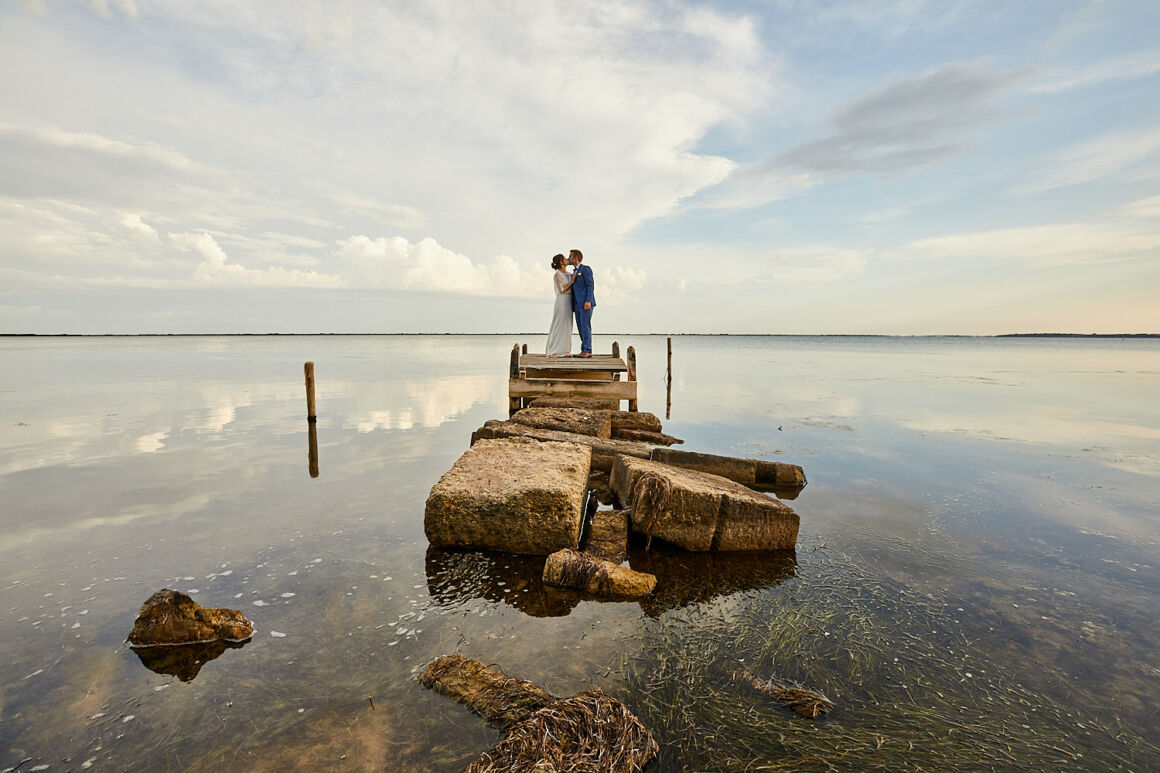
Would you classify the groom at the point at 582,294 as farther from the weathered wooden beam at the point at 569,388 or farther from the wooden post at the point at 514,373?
the wooden post at the point at 514,373

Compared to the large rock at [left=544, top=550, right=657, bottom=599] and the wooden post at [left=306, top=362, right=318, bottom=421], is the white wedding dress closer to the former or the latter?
the wooden post at [left=306, top=362, right=318, bottom=421]

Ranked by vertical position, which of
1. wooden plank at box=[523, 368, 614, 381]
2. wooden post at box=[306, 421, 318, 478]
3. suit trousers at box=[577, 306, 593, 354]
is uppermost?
suit trousers at box=[577, 306, 593, 354]

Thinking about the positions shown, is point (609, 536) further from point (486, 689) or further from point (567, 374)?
point (567, 374)

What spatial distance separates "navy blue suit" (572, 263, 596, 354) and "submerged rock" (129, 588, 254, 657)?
37.8 feet

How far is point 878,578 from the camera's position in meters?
5.80

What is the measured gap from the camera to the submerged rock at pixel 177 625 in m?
4.30

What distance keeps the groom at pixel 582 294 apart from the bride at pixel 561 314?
0.20 m

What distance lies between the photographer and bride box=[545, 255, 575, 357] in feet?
49.6

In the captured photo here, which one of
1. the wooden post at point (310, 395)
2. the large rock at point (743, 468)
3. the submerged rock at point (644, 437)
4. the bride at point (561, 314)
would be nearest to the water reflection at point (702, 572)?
the large rock at point (743, 468)

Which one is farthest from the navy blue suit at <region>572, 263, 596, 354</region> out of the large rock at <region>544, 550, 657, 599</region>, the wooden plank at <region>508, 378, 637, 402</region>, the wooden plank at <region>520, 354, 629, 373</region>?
the large rock at <region>544, 550, 657, 599</region>

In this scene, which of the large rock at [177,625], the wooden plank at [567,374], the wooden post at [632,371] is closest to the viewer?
the large rock at [177,625]

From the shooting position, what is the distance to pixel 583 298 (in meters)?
15.2

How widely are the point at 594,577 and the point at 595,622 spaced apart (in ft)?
1.93

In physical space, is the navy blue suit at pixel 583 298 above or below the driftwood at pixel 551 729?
above
